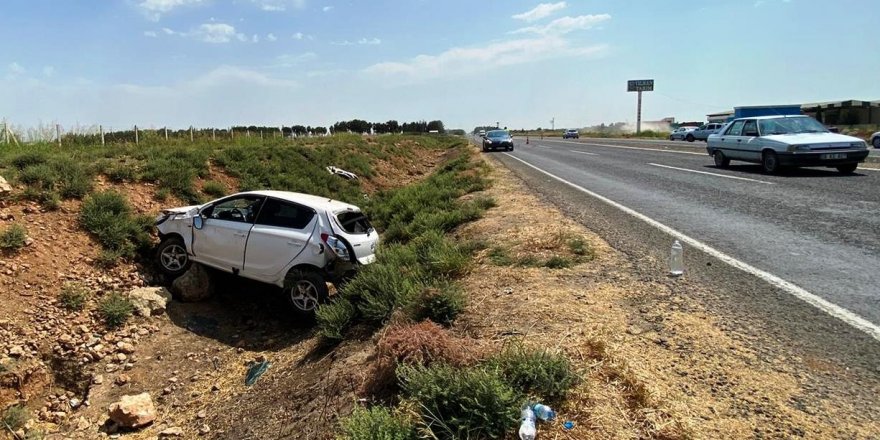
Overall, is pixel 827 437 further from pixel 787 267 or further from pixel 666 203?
pixel 666 203

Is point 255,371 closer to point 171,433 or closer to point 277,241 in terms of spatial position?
point 171,433

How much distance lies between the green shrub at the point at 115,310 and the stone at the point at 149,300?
0.12m

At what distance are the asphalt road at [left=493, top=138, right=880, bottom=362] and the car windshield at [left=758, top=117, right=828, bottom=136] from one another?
108 centimetres

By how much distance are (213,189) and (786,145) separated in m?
13.7

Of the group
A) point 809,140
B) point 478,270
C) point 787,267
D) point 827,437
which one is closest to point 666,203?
point 787,267

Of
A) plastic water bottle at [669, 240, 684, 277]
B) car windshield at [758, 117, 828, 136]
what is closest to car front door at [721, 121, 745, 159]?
car windshield at [758, 117, 828, 136]

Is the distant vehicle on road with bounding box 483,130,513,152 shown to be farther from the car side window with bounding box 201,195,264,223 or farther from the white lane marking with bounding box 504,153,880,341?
the white lane marking with bounding box 504,153,880,341

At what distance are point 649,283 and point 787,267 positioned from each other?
1436mm

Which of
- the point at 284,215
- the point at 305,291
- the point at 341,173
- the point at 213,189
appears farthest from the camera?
the point at 341,173

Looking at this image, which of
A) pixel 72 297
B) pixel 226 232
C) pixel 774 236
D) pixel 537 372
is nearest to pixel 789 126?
pixel 774 236

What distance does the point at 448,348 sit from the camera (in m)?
3.56

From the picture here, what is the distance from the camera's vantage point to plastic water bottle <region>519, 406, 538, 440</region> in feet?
8.39

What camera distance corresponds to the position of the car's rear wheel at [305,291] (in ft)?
24.4

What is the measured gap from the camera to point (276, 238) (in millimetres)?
7723
